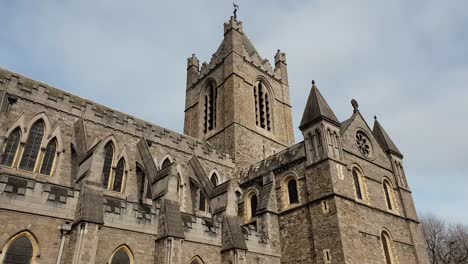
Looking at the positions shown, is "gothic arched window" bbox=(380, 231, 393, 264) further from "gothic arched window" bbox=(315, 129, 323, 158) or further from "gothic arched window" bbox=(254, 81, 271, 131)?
"gothic arched window" bbox=(254, 81, 271, 131)

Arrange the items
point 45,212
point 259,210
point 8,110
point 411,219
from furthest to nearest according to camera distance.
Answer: point 411,219 < point 259,210 < point 8,110 < point 45,212

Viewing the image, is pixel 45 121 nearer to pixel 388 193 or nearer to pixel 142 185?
pixel 142 185

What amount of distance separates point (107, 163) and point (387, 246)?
15.9 m

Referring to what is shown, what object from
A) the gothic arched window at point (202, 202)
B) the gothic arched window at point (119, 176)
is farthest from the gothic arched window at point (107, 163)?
the gothic arched window at point (202, 202)

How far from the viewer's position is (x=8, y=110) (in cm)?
1644

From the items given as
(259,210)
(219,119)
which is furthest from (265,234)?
(219,119)

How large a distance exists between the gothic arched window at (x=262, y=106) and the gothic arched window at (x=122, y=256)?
1850cm

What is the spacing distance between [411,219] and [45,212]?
1992 centimetres

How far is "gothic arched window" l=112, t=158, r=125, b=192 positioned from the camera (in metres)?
18.1

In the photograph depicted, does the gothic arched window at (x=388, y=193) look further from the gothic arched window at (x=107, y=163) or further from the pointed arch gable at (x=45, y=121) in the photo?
the pointed arch gable at (x=45, y=121)

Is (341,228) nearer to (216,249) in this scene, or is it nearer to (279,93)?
(216,249)

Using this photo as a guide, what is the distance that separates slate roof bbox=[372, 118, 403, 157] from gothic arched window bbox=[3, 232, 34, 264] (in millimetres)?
21091

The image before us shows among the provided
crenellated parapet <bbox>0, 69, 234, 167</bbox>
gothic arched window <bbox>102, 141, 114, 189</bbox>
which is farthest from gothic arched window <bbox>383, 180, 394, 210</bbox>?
gothic arched window <bbox>102, 141, 114, 189</bbox>

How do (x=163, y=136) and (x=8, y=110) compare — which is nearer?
(x=8, y=110)
